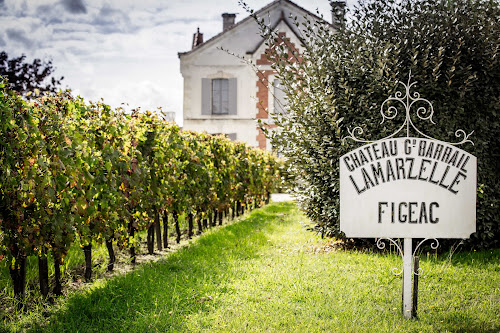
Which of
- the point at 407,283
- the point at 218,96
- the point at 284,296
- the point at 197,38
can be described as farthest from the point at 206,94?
the point at 407,283

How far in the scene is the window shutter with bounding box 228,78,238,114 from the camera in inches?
893

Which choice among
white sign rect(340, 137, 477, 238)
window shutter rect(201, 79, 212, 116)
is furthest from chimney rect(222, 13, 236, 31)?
white sign rect(340, 137, 477, 238)

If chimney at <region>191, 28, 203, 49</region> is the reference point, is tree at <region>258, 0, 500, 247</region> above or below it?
below

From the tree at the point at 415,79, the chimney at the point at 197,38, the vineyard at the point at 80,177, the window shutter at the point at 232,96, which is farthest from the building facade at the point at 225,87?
Answer: the tree at the point at 415,79

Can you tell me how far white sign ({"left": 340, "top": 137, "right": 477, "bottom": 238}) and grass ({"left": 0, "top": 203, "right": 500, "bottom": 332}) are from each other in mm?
713

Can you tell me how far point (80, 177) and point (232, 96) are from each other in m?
18.6

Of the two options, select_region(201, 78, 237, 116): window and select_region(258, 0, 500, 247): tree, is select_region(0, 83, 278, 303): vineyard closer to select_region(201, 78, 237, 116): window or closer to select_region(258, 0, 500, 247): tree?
select_region(258, 0, 500, 247): tree

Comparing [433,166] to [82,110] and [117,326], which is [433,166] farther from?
[82,110]

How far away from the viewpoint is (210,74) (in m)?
22.7

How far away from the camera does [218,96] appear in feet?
75.3

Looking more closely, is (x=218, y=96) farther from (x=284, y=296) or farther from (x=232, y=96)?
(x=284, y=296)

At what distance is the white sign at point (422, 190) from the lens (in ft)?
13.3

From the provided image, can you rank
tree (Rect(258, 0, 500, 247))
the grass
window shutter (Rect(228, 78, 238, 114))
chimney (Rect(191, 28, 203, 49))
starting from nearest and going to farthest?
the grass, tree (Rect(258, 0, 500, 247)), window shutter (Rect(228, 78, 238, 114)), chimney (Rect(191, 28, 203, 49))

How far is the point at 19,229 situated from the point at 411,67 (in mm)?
4687
